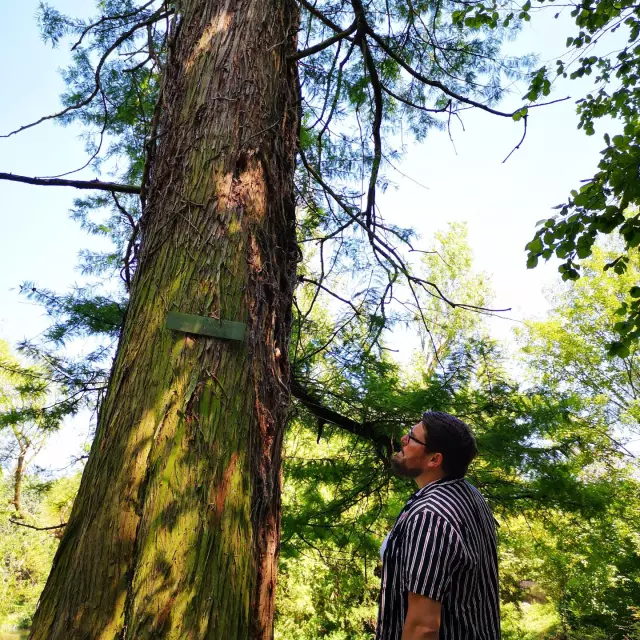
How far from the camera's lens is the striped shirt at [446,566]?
1431 mm

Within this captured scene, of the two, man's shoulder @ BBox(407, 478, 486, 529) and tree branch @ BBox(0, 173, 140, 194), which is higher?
tree branch @ BBox(0, 173, 140, 194)

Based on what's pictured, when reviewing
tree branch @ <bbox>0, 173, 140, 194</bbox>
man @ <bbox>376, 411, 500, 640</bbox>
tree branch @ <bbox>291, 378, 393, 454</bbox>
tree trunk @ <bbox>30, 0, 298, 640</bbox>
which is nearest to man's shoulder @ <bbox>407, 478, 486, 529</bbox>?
man @ <bbox>376, 411, 500, 640</bbox>

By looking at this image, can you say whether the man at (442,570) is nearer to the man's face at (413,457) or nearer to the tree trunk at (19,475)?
the man's face at (413,457)

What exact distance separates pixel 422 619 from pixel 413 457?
0.57 meters

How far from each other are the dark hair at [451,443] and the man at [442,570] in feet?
0.06

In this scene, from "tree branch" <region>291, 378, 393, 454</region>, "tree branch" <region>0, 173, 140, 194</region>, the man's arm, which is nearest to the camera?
the man's arm

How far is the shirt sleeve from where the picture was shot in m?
1.41

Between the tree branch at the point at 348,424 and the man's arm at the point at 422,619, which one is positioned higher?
the tree branch at the point at 348,424

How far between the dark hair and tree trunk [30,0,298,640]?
0.54 metres

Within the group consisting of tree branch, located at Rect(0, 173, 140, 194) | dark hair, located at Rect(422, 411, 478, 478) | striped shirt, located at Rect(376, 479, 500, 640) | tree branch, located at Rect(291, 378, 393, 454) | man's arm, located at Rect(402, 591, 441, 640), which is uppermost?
tree branch, located at Rect(0, 173, 140, 194)

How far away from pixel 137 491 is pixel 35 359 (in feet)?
9.39

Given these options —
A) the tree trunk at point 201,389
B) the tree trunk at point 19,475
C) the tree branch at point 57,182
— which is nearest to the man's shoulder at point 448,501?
the tree trunk at point 201,389

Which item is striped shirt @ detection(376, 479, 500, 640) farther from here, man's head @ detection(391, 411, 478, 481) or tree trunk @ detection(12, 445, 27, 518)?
tree trunk @ detection(12, 445, 27, 518)

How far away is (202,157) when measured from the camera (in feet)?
5.95
